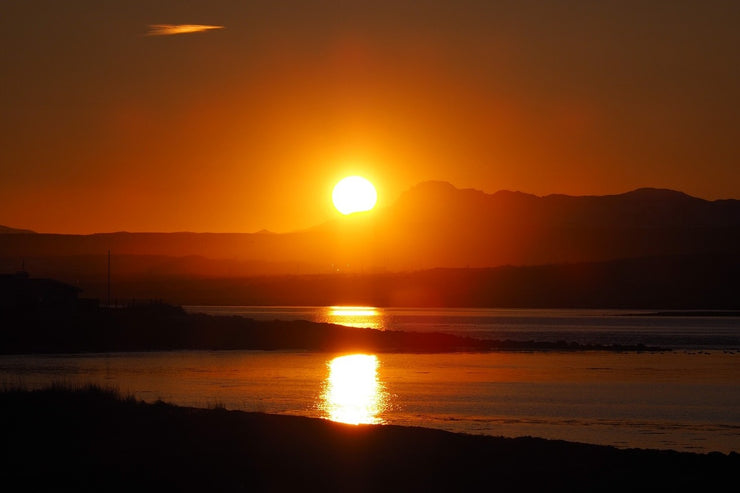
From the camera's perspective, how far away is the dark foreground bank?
62.7ft

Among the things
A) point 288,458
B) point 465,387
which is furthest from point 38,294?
point 288,458

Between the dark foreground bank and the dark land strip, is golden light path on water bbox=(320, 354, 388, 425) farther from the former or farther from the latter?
the dark land strip

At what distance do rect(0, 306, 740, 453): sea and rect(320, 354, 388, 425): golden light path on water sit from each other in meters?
0.05

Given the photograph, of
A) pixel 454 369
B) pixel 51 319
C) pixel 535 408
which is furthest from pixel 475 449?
pixel 51 319

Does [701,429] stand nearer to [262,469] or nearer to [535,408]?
[535,408]

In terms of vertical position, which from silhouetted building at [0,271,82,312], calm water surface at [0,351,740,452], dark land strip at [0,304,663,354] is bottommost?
calm water surface at [0,351,740,452]

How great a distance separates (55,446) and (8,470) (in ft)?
8.26

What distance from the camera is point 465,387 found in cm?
4791

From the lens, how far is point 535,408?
128ft

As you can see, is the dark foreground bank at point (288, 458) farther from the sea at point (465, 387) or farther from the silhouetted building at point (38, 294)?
the silhouetted building at point (38, 294)

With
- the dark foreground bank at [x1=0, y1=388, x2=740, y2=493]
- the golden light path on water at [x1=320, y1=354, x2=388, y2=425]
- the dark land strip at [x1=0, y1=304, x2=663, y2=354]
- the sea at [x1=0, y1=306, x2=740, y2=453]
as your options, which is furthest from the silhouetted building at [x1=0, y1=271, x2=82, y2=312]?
the dark foreground bank at [x1=0, y1=388, x2=740, y2=493]

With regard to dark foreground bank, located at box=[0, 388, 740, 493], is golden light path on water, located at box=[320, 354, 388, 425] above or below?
below

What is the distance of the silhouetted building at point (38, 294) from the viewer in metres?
81.2

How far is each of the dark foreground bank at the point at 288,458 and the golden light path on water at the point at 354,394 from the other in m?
7.43
